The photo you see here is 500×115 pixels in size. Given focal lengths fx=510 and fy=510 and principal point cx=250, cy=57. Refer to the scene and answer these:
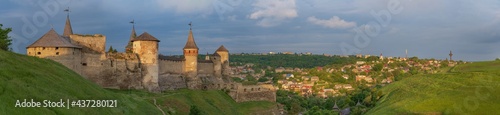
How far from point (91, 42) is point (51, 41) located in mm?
5376

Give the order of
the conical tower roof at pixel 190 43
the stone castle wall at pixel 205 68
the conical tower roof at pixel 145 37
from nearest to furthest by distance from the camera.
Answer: the conical tower roof at pixel 145 37 < the conical tower roof at pixel 190 43 < the stone castle wall at pixel 205 68

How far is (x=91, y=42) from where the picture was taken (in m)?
42.3

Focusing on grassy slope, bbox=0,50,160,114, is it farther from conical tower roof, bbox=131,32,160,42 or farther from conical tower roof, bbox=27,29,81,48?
conical tower roof, bbox=131,32,160,42

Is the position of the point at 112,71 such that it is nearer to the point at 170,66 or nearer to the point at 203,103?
the point at 203,103

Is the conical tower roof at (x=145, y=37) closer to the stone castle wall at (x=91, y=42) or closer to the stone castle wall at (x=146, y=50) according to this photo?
the stone castle wall at (x=146, y=50)

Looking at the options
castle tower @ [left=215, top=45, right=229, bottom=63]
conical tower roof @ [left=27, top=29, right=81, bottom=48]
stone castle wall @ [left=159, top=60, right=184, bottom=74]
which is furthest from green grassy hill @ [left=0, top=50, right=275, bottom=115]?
castle tower @ [left=215, top=45, right=229, bottom=63]

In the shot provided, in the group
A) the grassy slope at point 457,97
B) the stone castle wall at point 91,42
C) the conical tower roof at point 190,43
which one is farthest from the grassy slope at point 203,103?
the grassy slope at point 457,97

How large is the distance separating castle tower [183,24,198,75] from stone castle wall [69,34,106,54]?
14.1 metres

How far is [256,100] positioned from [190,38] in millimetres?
11962

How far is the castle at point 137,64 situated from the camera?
37.4m

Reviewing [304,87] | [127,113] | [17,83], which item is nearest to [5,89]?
[17,83]

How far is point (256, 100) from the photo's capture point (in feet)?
208

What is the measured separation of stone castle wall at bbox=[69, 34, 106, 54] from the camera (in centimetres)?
4156

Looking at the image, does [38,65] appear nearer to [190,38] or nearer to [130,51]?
[130,51]
